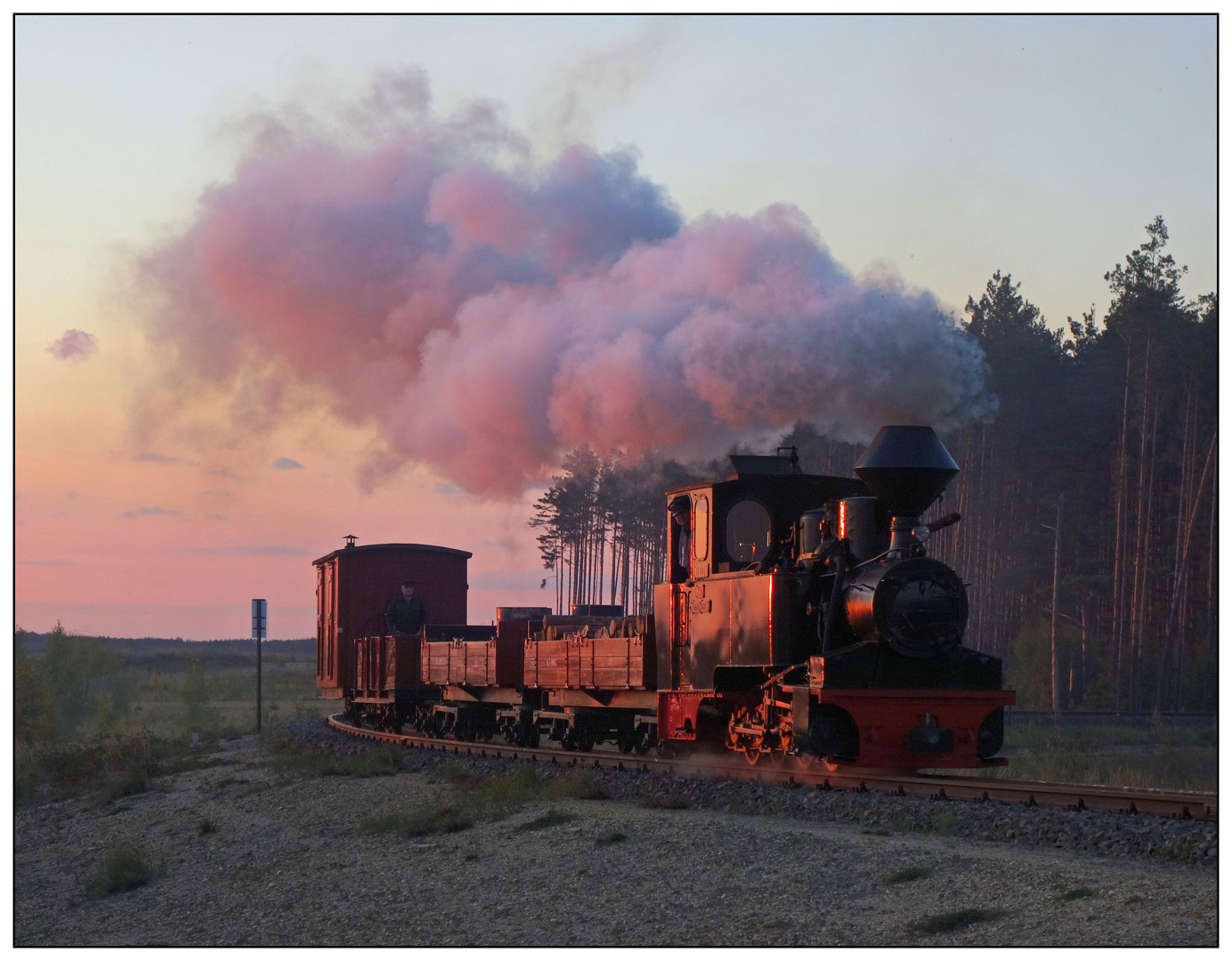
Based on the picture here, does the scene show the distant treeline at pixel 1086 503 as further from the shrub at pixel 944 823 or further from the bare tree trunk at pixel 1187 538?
the shrub at pixel 944 823

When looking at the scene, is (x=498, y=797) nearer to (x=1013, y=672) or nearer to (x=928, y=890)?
(x=928, y=890)

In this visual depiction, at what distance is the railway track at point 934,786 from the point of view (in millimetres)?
10891

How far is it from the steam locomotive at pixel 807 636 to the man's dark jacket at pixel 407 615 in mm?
9265

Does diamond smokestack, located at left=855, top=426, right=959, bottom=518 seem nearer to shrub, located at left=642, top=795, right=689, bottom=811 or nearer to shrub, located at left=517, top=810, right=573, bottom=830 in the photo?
shrub, located at left=642, top=795, right=689, bottom=811

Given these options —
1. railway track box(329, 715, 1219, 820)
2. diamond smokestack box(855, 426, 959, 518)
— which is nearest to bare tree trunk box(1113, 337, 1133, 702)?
railway track box(329, 715, 1219, 820)

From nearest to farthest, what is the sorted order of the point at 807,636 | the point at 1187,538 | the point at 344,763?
the point at 807,636
the point at 344,763
the point at 1187,538

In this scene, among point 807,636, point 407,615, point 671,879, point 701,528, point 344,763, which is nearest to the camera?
point 671,879

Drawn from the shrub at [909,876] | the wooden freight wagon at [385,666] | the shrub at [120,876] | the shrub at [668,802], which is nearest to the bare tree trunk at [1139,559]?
the wooden freight wagon at [385,666]

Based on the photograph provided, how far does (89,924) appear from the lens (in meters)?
12.4

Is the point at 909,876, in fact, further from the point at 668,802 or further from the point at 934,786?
the point at 668,802

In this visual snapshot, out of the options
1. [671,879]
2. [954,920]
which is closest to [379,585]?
[671,879]

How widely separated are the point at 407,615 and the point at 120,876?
13733 millimetres

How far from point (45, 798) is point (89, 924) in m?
11.4

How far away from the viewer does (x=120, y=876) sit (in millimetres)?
13750
